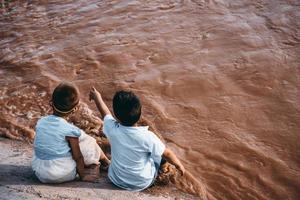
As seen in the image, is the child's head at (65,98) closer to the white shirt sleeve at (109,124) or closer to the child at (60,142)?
the child at (60,142)

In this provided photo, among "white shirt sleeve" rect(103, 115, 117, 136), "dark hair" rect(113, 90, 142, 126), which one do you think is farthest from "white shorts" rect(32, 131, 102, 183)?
"dark hair" rect(113, 90, 142, 126)

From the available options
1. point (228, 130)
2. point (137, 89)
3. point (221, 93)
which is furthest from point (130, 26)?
point (228, 130)

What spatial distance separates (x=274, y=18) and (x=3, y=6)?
598 cm

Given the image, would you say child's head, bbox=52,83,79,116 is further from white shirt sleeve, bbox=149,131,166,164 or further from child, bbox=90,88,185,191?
white shirt sleeve, bbox=149,131,166,164

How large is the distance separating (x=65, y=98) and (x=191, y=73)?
Result: 9.16 feet

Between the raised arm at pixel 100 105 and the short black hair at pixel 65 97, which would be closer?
the short black hair at pixel 65 97

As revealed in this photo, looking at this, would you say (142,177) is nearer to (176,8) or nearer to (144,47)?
(144,47)

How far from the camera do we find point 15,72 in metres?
6.04

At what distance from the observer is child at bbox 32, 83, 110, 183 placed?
3281 millimetres

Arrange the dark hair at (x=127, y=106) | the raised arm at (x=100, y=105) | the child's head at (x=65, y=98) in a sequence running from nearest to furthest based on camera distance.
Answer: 1. the dark hair at (x=127, y=106)
2. the child's head at (x=65, y=98)
3. the raised arm at (x=100, y=105)

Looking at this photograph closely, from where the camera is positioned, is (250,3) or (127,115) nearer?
(127,115)

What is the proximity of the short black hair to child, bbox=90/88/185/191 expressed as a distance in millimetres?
341

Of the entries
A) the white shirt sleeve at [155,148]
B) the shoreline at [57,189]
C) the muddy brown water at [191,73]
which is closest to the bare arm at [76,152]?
the shoreline at [57,189]

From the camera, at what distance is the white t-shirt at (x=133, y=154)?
10.7 feet
